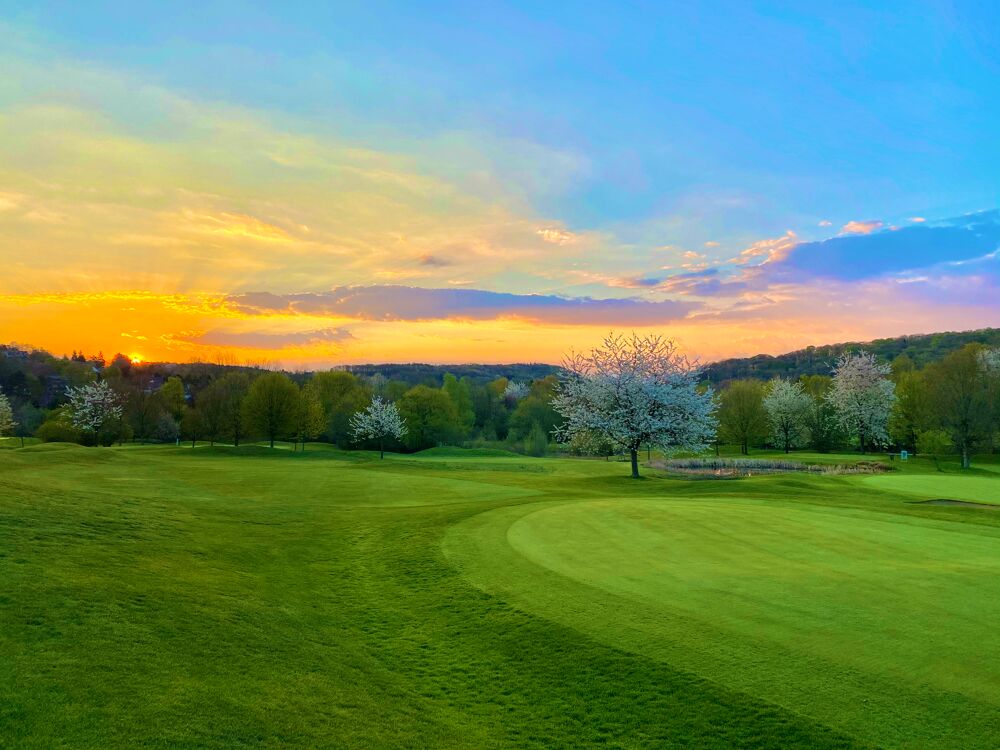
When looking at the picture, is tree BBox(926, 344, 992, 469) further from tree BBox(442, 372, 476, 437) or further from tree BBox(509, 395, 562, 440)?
tree BBox(442, 372, 476, 437)

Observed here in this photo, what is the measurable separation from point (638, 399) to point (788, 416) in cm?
4947

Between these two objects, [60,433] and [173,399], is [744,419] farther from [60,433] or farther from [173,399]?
[60,433]

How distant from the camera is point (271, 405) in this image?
6669 centimetres

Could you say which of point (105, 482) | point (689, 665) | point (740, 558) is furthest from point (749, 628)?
point (105, 482)

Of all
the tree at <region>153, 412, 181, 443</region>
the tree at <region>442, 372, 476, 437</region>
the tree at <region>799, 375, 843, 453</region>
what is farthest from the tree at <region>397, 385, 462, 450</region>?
the tree at <region>799, 375, 843, 453</region>

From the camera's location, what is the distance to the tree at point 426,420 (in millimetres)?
81188

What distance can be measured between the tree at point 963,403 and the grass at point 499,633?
50529mm

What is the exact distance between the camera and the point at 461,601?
11070 mm

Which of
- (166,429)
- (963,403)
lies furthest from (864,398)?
(166,429)

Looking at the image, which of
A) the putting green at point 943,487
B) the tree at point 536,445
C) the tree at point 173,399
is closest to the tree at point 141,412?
the tree at point 173,399

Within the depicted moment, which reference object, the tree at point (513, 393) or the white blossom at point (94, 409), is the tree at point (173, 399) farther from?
the tree at point (513, 393)

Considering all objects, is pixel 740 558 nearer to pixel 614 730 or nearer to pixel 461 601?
pixel 461 601

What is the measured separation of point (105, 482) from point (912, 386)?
73598 millimetres

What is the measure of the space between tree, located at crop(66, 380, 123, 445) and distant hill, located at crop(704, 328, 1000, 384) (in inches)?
3812
